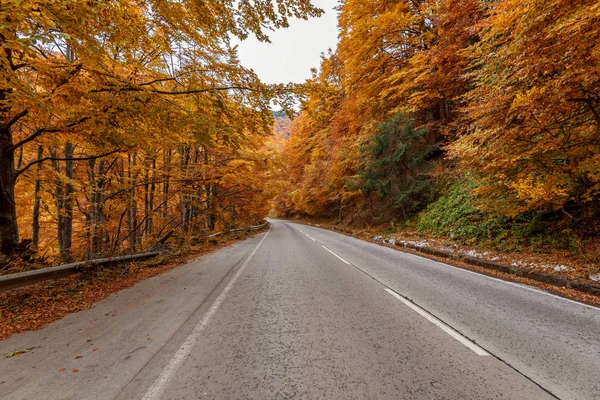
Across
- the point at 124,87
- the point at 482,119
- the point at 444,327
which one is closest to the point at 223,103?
the point at 124,87

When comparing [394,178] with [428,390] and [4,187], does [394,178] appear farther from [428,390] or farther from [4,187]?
[4,187]

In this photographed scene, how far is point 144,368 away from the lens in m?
2.53

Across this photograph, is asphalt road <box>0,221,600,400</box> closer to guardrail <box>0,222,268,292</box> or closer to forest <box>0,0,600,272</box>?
guardrail <box>0,222,268,292</box>

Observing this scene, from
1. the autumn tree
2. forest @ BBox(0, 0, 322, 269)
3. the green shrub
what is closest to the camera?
forest @ BBox(0, 0, 322, 269)

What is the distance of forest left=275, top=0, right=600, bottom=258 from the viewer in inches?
206

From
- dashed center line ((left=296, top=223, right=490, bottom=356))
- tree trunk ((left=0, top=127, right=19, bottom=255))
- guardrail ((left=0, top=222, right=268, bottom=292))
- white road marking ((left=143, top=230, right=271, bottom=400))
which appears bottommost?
dashed center line ((left=296, top=223, right=490, bottom=356))

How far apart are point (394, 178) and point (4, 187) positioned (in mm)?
15426

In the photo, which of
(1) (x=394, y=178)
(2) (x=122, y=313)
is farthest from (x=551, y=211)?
(2) (x=122, y=313)

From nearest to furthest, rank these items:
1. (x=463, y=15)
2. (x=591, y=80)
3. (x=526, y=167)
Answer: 1. (x=591, y=80)
2. (x=526, y=167)
3. (x=463, y=15)

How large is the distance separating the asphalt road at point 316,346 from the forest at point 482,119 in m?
3.59

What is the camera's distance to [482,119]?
22.7ft

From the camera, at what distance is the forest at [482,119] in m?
5.23

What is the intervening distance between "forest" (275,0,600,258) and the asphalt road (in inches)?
141

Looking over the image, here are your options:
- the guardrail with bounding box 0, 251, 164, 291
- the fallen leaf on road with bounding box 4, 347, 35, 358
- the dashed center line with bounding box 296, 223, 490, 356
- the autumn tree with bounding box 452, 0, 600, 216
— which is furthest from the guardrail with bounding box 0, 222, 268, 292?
the autumn tree with bounding box 452, 0, 600, 216
